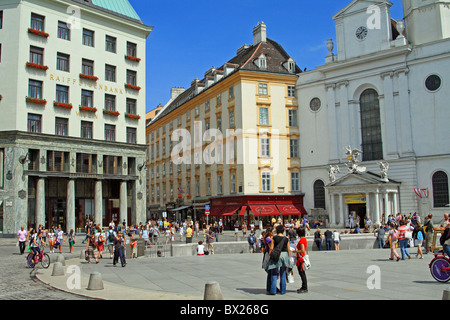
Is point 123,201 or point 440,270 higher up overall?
point 123,201

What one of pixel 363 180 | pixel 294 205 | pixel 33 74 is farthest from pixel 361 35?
pixel 33 74

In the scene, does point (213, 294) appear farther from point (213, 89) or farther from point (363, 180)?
point (213, 89)

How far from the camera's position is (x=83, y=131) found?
40281 millimetres

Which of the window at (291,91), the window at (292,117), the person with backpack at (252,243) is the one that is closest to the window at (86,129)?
the person with backpack at (252,243)

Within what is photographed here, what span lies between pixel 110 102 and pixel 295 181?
23.3 m

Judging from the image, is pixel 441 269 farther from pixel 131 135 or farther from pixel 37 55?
pixel 37 55

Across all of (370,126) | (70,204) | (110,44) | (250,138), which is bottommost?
(70,204)

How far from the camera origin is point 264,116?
5128cm

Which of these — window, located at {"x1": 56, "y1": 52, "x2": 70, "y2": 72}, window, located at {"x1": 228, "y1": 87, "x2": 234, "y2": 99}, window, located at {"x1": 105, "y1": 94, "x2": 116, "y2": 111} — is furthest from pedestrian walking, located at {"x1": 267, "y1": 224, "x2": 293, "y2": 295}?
window, located at {"x1": 228, "y1": 87, "x2": 234, "y2": 99}

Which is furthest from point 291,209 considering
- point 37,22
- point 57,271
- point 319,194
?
point 57,271

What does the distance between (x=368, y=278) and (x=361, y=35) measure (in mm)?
40871

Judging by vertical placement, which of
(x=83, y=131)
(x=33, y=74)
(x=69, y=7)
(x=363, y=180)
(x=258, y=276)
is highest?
(x=69, y=7)

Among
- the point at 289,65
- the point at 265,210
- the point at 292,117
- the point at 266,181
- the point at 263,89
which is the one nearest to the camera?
the point at 265,210

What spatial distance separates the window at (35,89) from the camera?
123 ft
